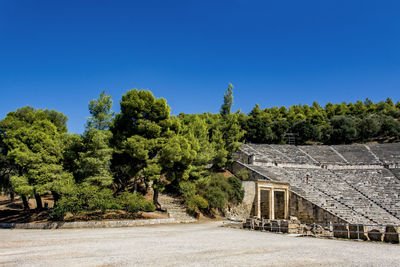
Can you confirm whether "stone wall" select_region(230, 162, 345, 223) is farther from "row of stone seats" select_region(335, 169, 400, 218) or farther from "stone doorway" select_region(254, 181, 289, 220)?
"row of stone seats" select_region(335, 169, 400, 218)

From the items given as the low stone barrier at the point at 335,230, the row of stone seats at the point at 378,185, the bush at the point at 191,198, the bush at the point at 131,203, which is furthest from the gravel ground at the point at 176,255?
the row of stone seats at the point at 378,185

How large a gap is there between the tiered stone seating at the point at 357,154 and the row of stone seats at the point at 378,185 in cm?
346

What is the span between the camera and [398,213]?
2564 cm

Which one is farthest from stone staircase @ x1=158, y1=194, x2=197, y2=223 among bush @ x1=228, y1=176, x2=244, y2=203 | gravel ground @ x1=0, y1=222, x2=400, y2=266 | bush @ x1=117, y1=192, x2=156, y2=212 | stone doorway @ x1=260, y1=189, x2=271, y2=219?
gravel ground @ x1=0, y1=222, x2=400, y2=266

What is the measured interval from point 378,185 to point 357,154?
42.6ft

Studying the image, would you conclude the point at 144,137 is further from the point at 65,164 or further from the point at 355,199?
the point at 355,199

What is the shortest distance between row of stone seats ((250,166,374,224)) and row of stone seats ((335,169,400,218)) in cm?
381

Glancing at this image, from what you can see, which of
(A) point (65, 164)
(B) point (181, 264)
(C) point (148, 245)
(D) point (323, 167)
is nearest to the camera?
(B) point (181, 264)

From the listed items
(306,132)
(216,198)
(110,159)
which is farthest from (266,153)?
(306,132)

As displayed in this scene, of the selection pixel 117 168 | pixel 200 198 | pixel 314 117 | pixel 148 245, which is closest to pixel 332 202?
pixel 200 198

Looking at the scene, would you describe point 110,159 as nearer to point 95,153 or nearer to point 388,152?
point 95,153

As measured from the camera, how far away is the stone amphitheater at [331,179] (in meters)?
26.5

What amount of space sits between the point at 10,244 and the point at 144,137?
14927mm

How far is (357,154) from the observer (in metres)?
44.6
